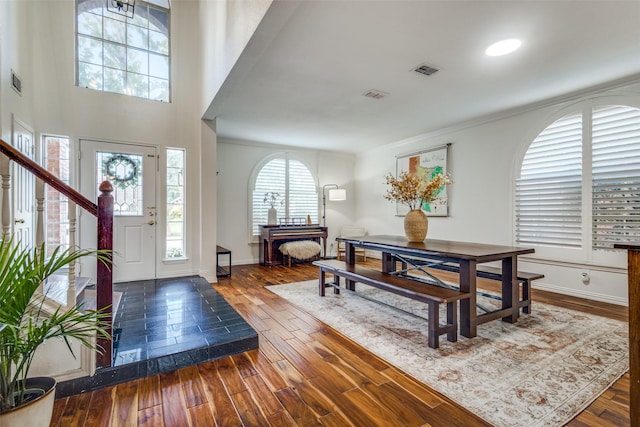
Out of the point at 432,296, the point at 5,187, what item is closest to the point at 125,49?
the point at 5,187

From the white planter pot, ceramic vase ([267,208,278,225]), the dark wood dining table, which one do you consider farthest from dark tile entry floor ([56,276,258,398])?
ceramic vase ([267,208,278,225])

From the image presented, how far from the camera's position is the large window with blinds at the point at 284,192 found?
613 centimetres

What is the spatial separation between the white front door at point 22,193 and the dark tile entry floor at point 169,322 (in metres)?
1.09

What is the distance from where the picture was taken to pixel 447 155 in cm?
511

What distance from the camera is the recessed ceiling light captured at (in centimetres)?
254

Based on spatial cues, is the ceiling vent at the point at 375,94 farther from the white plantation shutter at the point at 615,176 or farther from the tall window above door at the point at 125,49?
the tall window above door at the point at 125,49

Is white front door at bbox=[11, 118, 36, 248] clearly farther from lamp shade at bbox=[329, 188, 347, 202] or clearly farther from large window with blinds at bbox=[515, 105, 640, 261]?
large window with blinds at bbox=[515, 105, 640, 261]

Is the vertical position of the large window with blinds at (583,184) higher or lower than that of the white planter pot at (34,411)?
higher

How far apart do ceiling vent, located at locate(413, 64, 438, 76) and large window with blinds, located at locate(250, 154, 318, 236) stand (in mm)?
3840

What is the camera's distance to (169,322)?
263cm

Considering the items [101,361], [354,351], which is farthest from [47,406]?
[354,351]

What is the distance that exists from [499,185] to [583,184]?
990 mm

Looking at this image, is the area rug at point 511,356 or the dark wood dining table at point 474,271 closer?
the area rug at point 511,356

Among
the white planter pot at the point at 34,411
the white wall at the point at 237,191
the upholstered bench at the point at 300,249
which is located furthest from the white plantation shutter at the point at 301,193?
the white planter pot at the point at 34,411
